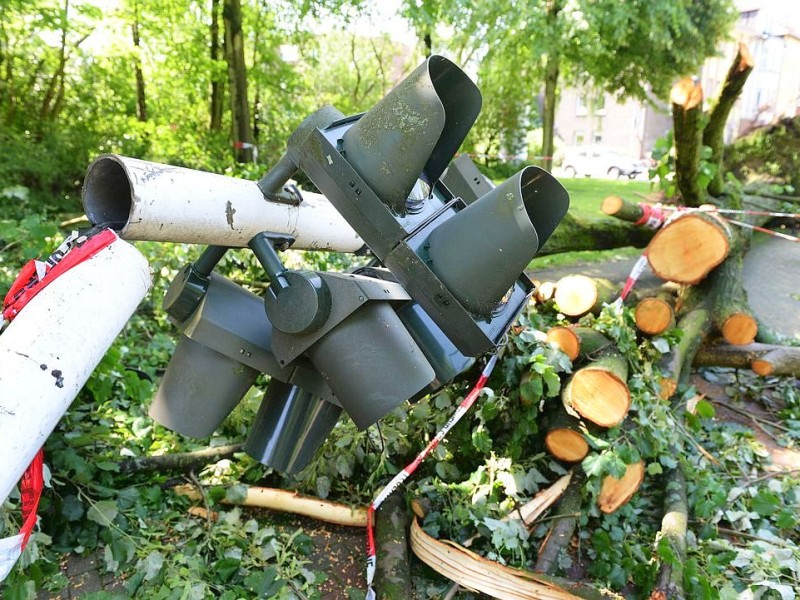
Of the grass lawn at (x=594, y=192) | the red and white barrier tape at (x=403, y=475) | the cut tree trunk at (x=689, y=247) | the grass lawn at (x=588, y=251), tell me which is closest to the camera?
the red and white barrier tape at (x=403, y=475)

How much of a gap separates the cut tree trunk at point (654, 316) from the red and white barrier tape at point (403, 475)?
1.55m

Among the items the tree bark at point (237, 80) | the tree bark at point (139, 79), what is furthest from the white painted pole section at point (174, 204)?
the tree bark at point (139, 79)

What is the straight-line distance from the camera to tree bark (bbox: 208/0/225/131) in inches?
431

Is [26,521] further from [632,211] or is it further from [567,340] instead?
[632,211]

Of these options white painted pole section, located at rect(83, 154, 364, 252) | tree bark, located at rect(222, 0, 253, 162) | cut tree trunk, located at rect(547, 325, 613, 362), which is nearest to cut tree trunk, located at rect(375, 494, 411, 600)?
cut tree trunk, located at rect(547, 325, 613, 362)

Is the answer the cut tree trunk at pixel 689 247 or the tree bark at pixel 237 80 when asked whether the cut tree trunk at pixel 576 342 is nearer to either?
the cut tree trunk at pixel 689 247

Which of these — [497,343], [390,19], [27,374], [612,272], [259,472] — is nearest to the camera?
[27,374]

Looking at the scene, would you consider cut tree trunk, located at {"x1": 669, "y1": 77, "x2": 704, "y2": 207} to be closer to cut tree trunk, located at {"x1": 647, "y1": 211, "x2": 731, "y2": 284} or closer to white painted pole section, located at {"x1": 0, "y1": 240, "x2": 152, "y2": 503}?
cut tree trunk, located at {"x1": 647, "y1": 211, "x2": 731, "y2": 284}

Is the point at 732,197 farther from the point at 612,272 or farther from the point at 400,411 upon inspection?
the point at 400,411

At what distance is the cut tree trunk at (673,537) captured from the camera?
89.9 inches

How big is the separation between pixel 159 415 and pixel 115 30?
10.6 m

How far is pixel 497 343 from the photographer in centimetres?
147

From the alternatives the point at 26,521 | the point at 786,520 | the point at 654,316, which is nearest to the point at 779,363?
the point at 654,316

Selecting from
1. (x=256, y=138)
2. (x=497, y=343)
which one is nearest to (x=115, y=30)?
(x=256, y=138)
